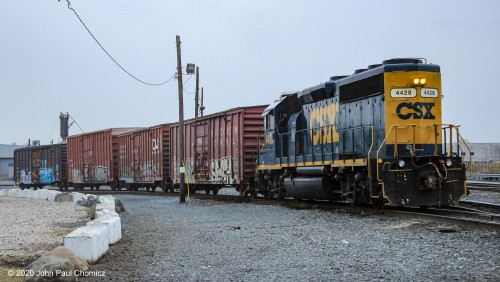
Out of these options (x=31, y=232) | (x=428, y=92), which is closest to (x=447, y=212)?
(x=428, y=92)

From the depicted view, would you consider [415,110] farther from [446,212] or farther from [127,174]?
[127,174]

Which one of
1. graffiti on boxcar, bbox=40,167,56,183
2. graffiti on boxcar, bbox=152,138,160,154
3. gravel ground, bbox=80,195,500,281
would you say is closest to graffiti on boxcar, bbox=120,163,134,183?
graffiti on boxcar, bbox=152,138,160,154

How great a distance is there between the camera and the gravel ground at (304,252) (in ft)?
21.1

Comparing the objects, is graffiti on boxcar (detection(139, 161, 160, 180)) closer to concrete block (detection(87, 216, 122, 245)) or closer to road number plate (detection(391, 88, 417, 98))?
road number plate (detection(391, 88, 417, 98))

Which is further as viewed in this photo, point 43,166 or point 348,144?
point 43,166

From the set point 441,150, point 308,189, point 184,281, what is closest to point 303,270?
point 184,281

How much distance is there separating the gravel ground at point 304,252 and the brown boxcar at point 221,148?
877 cm

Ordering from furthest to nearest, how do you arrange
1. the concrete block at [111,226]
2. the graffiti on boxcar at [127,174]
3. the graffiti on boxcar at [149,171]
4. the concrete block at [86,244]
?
the graffiti on boxcar at [127,174] → the graffiti on boxcar at [149,171] → the concrete block at [111,226] → the concrete block at [86,244]

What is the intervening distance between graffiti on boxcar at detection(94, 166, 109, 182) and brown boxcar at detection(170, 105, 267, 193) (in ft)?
31.1

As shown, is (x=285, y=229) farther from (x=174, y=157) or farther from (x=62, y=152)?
(x=62, y=152)

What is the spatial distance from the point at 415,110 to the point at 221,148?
11039 mm

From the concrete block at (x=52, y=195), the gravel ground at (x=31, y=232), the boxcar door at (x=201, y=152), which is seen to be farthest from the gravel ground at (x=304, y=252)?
the boxcar door at (x=201, y=152)

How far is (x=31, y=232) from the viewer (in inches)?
436

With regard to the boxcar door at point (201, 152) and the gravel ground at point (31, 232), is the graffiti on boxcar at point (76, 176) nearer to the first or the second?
the boxcar door at point (201, 152)
